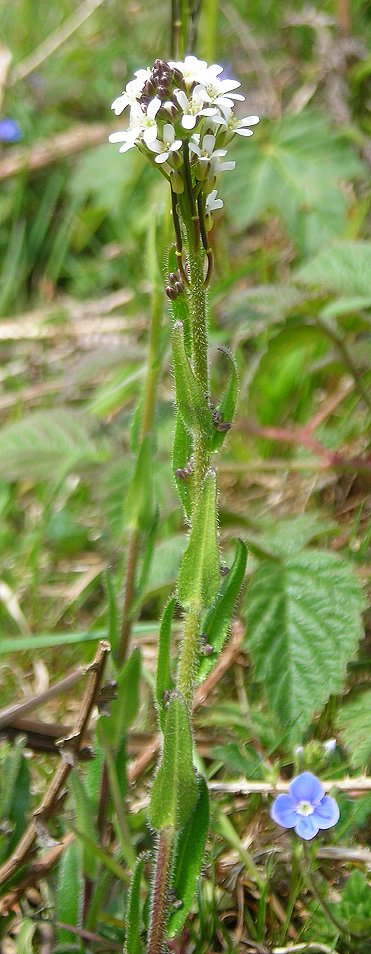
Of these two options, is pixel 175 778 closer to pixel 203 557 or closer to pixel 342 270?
pixel 203 557

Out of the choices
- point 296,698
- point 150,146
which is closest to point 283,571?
point 296,698

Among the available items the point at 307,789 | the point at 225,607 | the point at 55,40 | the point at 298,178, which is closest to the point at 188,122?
the point at 225,607

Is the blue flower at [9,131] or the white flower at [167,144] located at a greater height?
the blue flower at [9,131]

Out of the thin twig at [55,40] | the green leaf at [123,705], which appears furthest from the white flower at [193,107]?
the thin twig at [55,40]

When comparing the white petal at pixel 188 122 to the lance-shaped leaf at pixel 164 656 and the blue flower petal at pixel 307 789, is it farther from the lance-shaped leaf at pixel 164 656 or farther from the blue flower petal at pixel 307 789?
the blue flower petal at pixel 307 789

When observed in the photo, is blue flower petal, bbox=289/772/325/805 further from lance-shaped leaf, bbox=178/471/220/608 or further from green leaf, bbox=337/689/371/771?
lance-shaped leaf, bbox=178/471/220/608

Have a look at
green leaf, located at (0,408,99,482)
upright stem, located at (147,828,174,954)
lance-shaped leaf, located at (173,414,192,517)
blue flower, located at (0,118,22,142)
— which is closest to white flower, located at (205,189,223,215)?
lance-shaped leaf, located at (173,414,192,517)

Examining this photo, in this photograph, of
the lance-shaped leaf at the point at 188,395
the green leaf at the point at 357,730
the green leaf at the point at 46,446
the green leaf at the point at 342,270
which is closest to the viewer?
the lance-shaped leaf at the point at 188,395

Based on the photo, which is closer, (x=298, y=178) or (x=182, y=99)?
(x=182, y=99)
